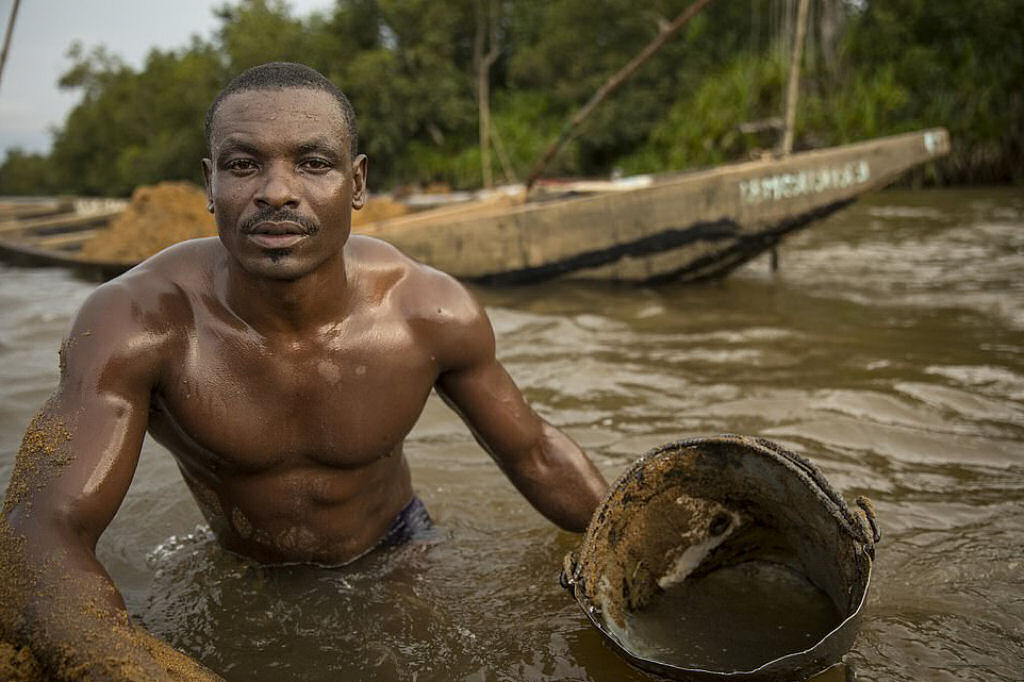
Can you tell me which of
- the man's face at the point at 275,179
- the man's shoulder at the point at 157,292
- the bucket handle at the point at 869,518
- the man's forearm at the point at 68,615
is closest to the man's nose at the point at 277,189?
the man's face at the point at 275,179

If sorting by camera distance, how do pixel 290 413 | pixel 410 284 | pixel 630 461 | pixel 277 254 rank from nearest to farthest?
pixel 277 254
pixel 290 413
pixel 410 284
pixel 630 461

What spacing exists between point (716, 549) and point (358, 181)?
1202 millimetres

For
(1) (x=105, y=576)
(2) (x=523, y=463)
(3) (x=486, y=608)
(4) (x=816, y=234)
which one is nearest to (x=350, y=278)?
(2) (x=523, y=463)

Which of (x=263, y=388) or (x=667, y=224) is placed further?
(x=667, y=224)

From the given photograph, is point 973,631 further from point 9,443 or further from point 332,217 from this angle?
point 9,443

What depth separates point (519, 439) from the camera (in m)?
1.94

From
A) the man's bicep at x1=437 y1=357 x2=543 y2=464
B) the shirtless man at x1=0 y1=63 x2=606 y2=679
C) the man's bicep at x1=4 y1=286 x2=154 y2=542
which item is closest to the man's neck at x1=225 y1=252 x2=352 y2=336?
the shirtless man at x1=0 y1=63 x2=606 y2=679

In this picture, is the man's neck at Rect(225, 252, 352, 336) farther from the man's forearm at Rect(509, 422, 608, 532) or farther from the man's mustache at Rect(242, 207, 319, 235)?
the man's forearm at Rect(509, 422, 608, 532)

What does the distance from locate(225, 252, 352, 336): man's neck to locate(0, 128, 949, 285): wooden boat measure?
371cm

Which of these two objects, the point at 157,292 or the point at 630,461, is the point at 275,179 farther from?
the point at 630,461

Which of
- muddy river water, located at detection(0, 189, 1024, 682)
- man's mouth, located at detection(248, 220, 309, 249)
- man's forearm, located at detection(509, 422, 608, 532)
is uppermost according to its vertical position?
man's mouth, located at detection(248, 220, 309, 249)

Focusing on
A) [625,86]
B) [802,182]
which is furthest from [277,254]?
[625,86]

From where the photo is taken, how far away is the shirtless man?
4.55 feet

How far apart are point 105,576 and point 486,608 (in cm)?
90
